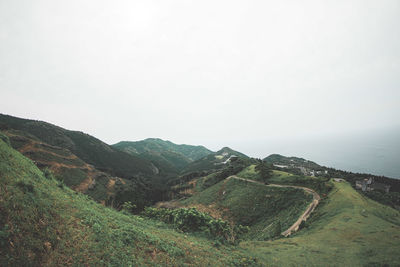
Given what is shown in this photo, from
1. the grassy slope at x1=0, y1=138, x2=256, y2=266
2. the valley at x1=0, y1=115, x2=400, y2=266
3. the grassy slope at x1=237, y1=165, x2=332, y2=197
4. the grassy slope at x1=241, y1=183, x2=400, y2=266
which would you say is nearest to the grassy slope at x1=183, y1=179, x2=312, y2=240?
the valley at x1=0, y1=115, x2=400, y2=266

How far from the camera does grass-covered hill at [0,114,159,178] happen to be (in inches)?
5231

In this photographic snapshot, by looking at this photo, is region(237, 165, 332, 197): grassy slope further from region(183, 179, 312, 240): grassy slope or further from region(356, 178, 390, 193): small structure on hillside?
region(356, 178, 390, 193): small structure on hillside

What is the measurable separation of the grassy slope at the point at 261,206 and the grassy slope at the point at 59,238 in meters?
23.6

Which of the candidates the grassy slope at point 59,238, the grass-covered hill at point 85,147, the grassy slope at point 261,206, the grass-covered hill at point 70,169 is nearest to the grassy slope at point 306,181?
the grassy slope at point 261,206

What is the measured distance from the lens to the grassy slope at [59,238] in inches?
228

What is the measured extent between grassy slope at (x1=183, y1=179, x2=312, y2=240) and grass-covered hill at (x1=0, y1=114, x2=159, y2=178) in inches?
4228

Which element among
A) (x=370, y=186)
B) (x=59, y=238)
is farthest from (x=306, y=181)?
(x=59, y=238)

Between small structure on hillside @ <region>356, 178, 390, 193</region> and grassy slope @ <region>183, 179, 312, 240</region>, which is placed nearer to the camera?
grassy slope @ <region>183, 179, 312, 240</region>

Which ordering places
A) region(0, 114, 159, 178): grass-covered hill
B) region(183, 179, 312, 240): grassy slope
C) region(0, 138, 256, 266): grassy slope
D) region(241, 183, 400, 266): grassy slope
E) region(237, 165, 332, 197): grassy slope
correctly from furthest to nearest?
region(0, 114, 159, 178): grass-covered hill, region(237, 165, 332, 197): grassy slope, region(183, 179, 312, 240): grassy slope, region(241, 183, 400, 266): grassy slope, region(0, 138, 256, 266): grassy slope

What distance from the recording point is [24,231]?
6113 millimetres

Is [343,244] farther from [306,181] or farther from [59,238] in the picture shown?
[306,181]

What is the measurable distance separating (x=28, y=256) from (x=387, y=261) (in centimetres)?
2230

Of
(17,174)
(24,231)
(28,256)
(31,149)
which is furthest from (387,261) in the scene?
(31,149)

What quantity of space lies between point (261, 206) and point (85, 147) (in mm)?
177574
